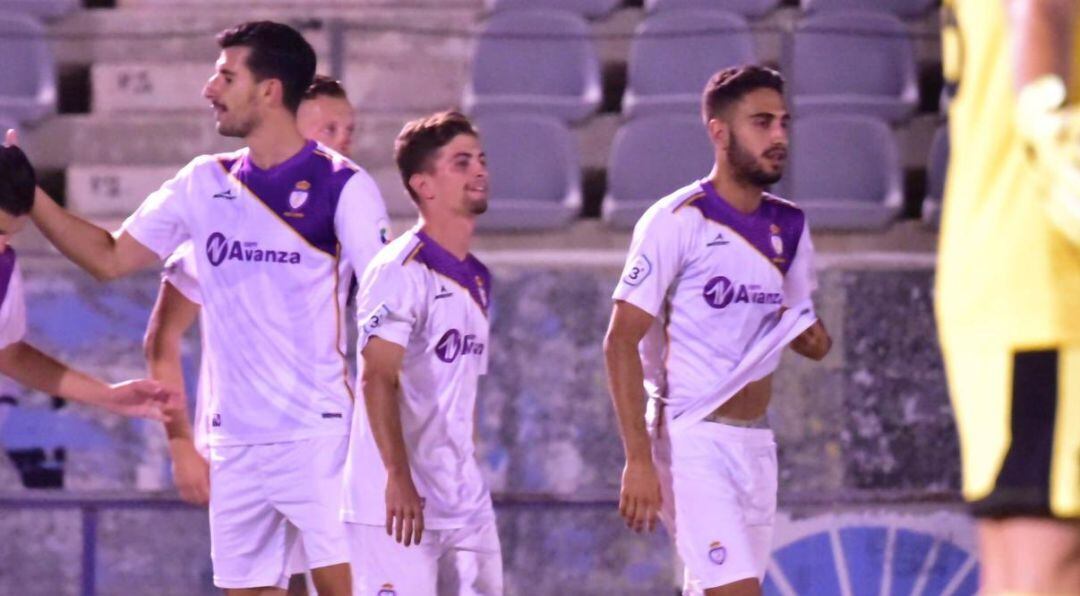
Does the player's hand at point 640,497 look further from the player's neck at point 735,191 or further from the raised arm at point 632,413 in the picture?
the player's neck at point 735,191

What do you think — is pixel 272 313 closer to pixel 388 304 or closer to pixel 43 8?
pixel 388 304

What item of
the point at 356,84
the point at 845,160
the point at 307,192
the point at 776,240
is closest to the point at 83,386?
the point at 307,192

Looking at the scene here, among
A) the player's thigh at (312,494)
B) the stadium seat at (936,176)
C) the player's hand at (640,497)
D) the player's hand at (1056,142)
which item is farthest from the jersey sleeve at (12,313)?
the stadium seat at (936,176)

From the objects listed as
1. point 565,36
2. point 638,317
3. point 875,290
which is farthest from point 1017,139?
point 565,36

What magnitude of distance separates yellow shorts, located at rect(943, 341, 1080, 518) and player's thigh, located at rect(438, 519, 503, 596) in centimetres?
285

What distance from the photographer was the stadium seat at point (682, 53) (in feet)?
30.2

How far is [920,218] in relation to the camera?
8828 mm

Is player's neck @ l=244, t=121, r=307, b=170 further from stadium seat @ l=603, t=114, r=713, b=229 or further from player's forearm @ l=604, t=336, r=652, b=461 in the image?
stadium seat @ l=603, t=114, r=713, b=229

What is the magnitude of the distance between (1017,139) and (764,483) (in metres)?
3.03

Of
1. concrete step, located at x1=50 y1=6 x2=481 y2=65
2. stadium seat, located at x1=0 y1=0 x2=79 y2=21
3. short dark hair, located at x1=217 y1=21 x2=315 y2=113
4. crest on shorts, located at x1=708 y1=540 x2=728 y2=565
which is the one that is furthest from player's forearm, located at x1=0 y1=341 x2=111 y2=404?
stadium seat, located at x1=0 y1=0 x2=79 y2=21

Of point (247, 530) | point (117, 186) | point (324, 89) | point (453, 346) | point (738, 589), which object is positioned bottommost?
point (738, 589)

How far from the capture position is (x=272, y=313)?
5.22 meters

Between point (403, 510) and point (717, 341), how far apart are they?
3.55ft

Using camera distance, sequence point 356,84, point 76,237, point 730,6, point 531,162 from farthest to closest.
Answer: point 730,6, point 356,84, point 531,162, point 76,237
